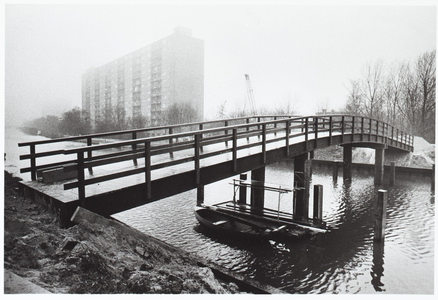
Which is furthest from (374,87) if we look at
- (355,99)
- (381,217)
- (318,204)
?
(381,217)

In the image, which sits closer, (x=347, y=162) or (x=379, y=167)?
(x=379, y=167)

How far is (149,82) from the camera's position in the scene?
63.8 ft

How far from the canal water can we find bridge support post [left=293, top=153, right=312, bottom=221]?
3.14ft

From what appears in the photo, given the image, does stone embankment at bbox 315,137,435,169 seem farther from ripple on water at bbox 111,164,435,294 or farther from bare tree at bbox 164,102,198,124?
bare tree at bbox 164,102,198,124

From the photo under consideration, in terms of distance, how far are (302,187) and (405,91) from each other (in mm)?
7601

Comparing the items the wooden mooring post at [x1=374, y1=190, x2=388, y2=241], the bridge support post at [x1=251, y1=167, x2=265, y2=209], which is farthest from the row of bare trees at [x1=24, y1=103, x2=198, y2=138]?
the wooden mooring post at [x1=374, y1=190, x2=388, y2=241]

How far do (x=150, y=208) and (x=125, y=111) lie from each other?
888 centimetres

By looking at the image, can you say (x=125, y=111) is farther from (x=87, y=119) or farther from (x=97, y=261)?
(x=97, y=261)

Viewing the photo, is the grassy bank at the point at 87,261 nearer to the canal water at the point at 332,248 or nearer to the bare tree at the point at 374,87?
the canal water at the point at 332,248

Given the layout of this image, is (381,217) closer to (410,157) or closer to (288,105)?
(410,157)

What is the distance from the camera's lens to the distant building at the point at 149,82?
1448 centimetres

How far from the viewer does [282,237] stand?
9.14m

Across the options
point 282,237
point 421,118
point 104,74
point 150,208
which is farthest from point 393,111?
point 104,74

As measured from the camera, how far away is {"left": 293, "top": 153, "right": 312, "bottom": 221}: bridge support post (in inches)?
408
